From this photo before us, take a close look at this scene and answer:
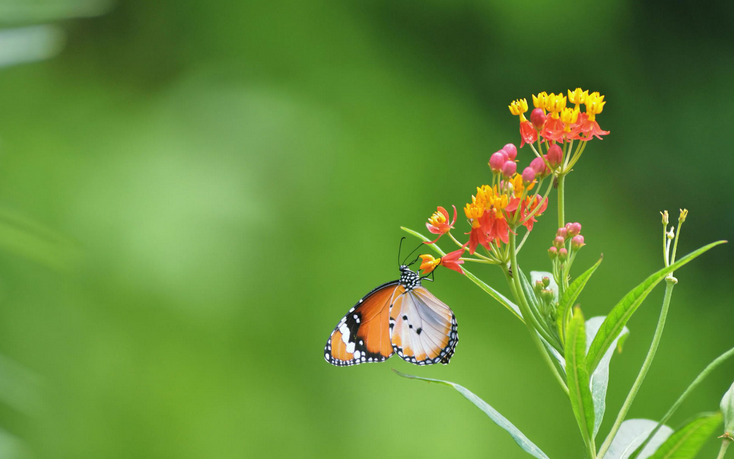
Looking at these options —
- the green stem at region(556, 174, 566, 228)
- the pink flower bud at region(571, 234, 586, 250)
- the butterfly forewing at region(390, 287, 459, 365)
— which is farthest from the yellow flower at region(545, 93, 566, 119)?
the butterfly forewing at region(390, 287, 459, 365)

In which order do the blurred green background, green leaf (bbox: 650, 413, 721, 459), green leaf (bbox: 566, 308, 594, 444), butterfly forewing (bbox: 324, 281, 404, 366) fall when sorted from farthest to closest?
the blurred green background → butterfly forewing (bbox: 324, 281, 404, 366) → green leaf (bbox: 566, 308, 594, 444) → green leaf (bbox: 650, 413, 721, 459)

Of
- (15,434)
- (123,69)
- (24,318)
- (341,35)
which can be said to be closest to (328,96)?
A: (341,35)

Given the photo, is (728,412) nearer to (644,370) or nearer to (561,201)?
(644,370)

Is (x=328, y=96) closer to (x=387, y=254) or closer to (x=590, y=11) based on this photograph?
(x=387, y=254)

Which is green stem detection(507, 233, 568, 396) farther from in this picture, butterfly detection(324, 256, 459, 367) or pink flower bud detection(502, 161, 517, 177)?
butterfly detection(324, 256, 459, 367)

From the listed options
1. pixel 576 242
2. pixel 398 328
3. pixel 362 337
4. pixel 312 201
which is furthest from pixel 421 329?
pixel 312 201

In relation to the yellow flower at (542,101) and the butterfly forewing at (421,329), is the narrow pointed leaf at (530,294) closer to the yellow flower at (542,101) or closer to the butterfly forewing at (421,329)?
the yellow flower at (542,101)
